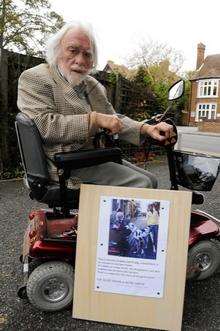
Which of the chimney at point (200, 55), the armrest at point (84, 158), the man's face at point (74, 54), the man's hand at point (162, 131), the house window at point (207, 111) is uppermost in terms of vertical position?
the chimney at point (200, 55)

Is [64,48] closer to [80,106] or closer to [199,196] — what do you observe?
[80,106]

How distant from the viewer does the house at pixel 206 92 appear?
160 ft

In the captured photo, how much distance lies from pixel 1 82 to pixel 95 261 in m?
4.45

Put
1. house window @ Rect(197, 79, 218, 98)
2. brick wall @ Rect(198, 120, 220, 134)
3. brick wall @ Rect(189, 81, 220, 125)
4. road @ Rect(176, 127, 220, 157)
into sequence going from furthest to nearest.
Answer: brick wall @ Rect(189, 81, 220, 125) → house window @ Rect(197, 79, 218, 98) → brick wall @ Rect(198, 120, 220, 134) → road @ Rect(176, 127, 220, 157)

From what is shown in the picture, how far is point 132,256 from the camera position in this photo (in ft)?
7.97

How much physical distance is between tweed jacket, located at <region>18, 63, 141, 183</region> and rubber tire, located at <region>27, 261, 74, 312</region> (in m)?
0.53

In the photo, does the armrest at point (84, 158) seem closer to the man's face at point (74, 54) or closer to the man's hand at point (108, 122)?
the man's hand at point (108, 122)

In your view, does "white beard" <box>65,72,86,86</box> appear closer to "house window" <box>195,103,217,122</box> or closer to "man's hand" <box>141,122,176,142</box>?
"man's hand" <box>141,122,176,142</box>

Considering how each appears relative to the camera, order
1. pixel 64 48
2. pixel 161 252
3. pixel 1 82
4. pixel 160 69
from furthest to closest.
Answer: pixel 160 69 < pixel 1 82 < pixel 64 48 < pixel 161 252

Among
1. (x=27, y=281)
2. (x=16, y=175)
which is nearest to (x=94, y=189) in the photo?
(x=27, y=281)

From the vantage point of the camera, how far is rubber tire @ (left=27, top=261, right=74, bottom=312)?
251 cm

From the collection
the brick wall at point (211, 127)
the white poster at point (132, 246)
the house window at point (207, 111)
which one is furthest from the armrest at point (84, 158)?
the house window at point (207, 111)

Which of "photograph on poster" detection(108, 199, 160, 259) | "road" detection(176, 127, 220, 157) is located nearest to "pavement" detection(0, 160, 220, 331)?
"photograph on poster" detection(108, 199, 160, 259)

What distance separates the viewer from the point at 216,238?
287 cm
